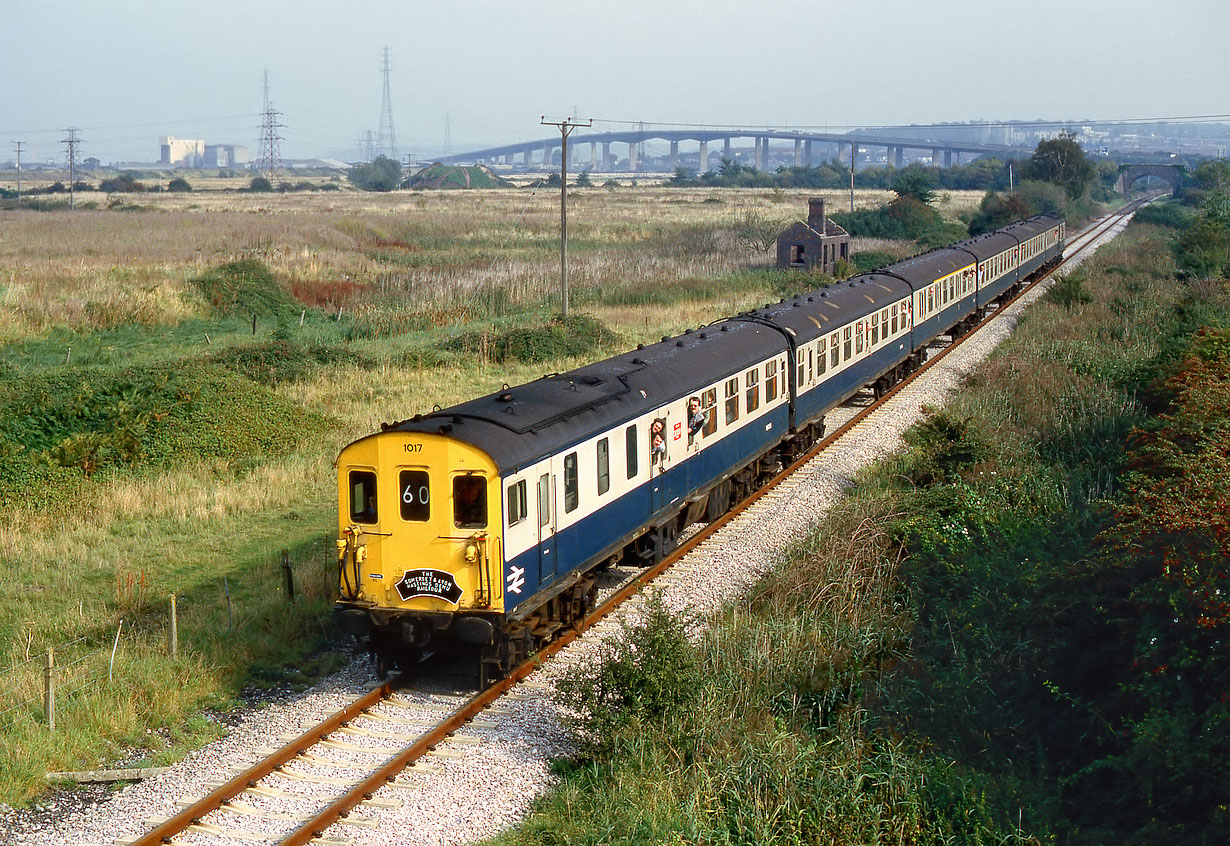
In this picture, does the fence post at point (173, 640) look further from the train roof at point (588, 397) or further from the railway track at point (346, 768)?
the train roof at point (588, 397)

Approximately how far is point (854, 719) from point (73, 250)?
2204 inches

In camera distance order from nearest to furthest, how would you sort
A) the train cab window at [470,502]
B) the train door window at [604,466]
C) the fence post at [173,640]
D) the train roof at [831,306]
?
the train cab window at [470,502] < the fence post at [173,640] < the train door window at [604,466] < the train roof at [831,306]

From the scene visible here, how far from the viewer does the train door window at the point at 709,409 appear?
59.6 ft

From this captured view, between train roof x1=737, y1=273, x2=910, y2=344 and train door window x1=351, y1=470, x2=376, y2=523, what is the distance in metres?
11.5

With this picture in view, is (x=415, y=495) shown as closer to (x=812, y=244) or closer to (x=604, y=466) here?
(x=604, y=466)

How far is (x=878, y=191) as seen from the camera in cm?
16588

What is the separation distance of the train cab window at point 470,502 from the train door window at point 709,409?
6.44 meters

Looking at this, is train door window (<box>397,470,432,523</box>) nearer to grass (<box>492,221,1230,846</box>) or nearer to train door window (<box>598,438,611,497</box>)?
grass (<box>492,221,1230,846</box>)

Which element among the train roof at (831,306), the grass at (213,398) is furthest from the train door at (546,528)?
the train roof at (831,306)

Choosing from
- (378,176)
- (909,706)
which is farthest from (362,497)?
(378,176)

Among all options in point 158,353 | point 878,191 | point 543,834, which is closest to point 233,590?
point 543,834

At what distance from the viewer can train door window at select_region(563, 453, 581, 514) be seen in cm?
1378

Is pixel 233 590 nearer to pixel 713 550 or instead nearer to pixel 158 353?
pixel 713 550

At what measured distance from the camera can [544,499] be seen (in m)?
13.3
